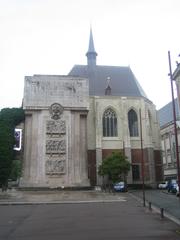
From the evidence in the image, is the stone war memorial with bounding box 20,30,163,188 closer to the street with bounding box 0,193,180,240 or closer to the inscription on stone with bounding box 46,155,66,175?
the inscription on stone with bounding box 46,155,66,175

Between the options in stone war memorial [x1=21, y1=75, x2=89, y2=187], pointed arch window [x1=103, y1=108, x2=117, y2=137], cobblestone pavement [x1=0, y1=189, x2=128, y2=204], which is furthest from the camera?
pointed arch window [x1=103, y1=108, x2=117, y2=137]

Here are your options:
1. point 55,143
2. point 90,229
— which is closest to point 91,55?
point 55,143

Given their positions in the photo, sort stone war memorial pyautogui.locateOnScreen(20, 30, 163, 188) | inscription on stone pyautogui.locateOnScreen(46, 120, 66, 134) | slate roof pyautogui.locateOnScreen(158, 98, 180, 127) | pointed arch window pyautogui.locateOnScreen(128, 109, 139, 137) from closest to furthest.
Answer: stone war memorial pyautogui.locateOnScreen(20, 30, 163, 188) < inscription on stone pyautogui.locateOnScreen(46, 120, 66, 134) < pointed arch window pyautogui.locateOnScreen(128, 109, 139, 137) < slate roof pyautogui.locateOnScreen(158, 98, 180, 127)

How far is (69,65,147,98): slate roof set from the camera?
62.0 meters

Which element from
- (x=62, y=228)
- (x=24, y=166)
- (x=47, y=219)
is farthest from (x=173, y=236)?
(x=24, y=166)

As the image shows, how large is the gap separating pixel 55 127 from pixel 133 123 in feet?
58.2

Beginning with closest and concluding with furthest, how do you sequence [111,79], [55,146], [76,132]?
[55,146], [76,132], [111,79]

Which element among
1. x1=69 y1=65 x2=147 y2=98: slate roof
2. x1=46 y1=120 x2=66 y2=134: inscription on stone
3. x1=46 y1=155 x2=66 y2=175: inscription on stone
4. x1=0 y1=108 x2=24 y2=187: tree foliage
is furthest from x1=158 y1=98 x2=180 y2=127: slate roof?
x1=0 y1=108 x2=24 y2=187: tree foliage

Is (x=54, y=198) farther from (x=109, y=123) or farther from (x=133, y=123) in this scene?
(x=133, y=123)

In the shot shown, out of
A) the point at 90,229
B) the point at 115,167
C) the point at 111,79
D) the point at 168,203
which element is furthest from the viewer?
the point at 111,79

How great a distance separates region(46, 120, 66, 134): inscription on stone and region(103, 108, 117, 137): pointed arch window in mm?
12466

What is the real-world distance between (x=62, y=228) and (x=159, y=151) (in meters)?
49.2

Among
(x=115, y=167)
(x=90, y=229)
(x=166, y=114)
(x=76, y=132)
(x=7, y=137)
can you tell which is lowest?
(x=90, y=229)

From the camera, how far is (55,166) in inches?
1816
